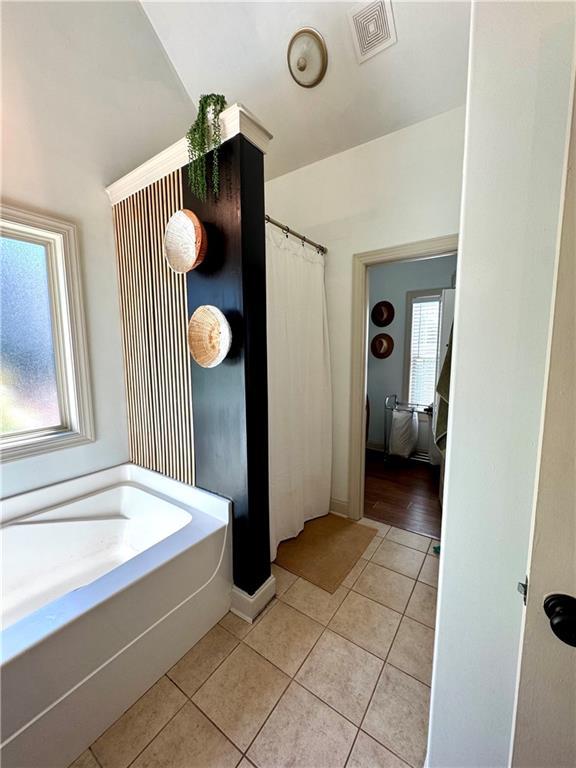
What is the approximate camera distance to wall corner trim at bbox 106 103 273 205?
4.23 feet

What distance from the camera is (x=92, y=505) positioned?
1814mm

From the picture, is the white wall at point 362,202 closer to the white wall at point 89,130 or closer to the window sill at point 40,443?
the white wall at point 89,130

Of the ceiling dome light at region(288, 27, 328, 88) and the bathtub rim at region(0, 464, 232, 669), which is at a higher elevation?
the ceiling dome light at region(288, 27, 328, 88)

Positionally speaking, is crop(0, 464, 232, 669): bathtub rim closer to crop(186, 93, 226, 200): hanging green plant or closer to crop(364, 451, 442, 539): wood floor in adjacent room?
crop(364, 451, 442, 539): wood floor in adjacent room

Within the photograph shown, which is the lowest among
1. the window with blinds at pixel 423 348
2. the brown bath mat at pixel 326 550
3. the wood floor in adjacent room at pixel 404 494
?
the brown bath mat at pixel 326 550

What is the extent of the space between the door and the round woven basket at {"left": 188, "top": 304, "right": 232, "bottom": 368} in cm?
113

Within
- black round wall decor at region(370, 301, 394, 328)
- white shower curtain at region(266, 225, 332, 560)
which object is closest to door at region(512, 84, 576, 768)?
white shower curtain at region(266, 225, 332, 560)

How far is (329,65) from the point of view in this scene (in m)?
→ 1.74

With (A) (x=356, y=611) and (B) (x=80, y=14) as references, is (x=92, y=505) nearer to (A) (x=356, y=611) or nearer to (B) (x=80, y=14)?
(A) (x=356, y=611)

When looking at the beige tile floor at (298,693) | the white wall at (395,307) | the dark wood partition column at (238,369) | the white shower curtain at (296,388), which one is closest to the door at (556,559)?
the beige tile floor at (298,693)

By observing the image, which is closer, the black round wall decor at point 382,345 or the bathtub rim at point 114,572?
the bathtub rim at point 114,572

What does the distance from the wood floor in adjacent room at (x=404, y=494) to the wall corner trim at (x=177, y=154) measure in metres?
2.73

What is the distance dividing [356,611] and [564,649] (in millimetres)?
1320

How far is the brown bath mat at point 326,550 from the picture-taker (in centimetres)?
187
